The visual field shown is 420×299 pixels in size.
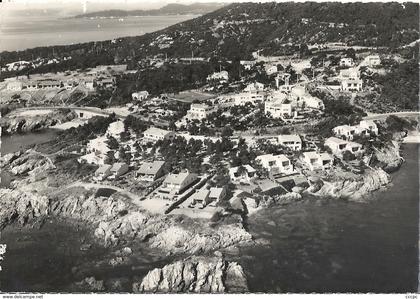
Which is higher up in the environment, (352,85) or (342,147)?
(352,85)

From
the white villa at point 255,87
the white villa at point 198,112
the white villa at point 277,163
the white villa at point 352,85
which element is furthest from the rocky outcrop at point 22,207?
the white villa at point 352,85

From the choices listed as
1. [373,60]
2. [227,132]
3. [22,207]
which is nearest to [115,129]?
[227,132]

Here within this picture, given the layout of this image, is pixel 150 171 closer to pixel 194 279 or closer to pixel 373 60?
pixel 194 279

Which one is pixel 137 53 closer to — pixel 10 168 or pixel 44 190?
pixel 10 168

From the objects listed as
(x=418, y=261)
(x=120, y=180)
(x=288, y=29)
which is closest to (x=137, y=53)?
(x=288, y=29)

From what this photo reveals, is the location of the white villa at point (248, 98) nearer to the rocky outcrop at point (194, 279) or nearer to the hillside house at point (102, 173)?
the hillside house at point (102, 173)

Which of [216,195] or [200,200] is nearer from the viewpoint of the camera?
[200,200]
